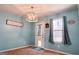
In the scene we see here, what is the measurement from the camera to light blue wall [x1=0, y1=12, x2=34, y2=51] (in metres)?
1.70

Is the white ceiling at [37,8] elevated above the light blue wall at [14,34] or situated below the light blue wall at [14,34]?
above

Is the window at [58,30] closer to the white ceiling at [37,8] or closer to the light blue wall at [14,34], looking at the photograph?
the white ceiling at [37,8]

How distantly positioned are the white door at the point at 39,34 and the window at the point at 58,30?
0.21m

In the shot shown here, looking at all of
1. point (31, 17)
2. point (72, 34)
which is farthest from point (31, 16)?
point (72, 34)

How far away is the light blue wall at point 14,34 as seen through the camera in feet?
5.58

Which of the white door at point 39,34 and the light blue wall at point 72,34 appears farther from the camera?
the white door at point 39,34

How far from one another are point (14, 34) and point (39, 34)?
433mm

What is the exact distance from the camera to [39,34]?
5.82ft

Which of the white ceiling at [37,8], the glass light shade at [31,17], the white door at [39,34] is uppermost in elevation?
the white ceiling at [37,8]

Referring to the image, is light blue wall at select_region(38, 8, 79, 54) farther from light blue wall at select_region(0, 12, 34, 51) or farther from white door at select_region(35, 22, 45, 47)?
light blue wall at select_region(0, 12, 34, 51)

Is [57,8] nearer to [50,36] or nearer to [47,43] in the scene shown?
[50,36]

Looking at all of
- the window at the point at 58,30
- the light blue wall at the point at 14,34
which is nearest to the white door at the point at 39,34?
the light blue wall at the point at 14,34
